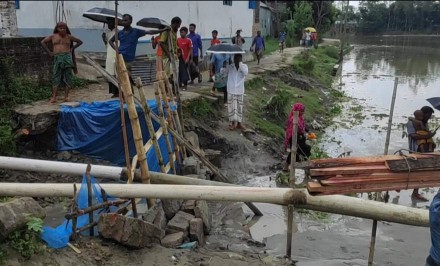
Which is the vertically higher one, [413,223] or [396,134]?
[413,223]

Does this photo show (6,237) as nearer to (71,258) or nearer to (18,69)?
(71,258)

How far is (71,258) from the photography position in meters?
4.22

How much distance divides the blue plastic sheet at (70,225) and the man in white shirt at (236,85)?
16.8 feet

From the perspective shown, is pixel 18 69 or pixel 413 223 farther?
pixel 18 69

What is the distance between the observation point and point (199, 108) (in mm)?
9602

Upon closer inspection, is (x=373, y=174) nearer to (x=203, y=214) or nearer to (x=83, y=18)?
(x=203, y=214)

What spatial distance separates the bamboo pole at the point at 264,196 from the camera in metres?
4.37

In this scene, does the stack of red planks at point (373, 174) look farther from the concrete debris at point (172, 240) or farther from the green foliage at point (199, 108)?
the green foliage at point (199, 108)

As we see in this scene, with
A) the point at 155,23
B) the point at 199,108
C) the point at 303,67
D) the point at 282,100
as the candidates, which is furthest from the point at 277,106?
the point at 303,67

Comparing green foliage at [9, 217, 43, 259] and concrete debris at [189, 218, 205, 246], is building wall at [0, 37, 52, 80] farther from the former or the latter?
concrete debris at [189, 218, 205, 246]

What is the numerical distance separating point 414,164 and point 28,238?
3.58 meters

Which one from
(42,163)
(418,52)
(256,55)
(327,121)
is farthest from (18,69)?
(418,52)

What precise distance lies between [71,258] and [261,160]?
559 centimetres

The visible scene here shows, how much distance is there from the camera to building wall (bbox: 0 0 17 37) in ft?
32.5
